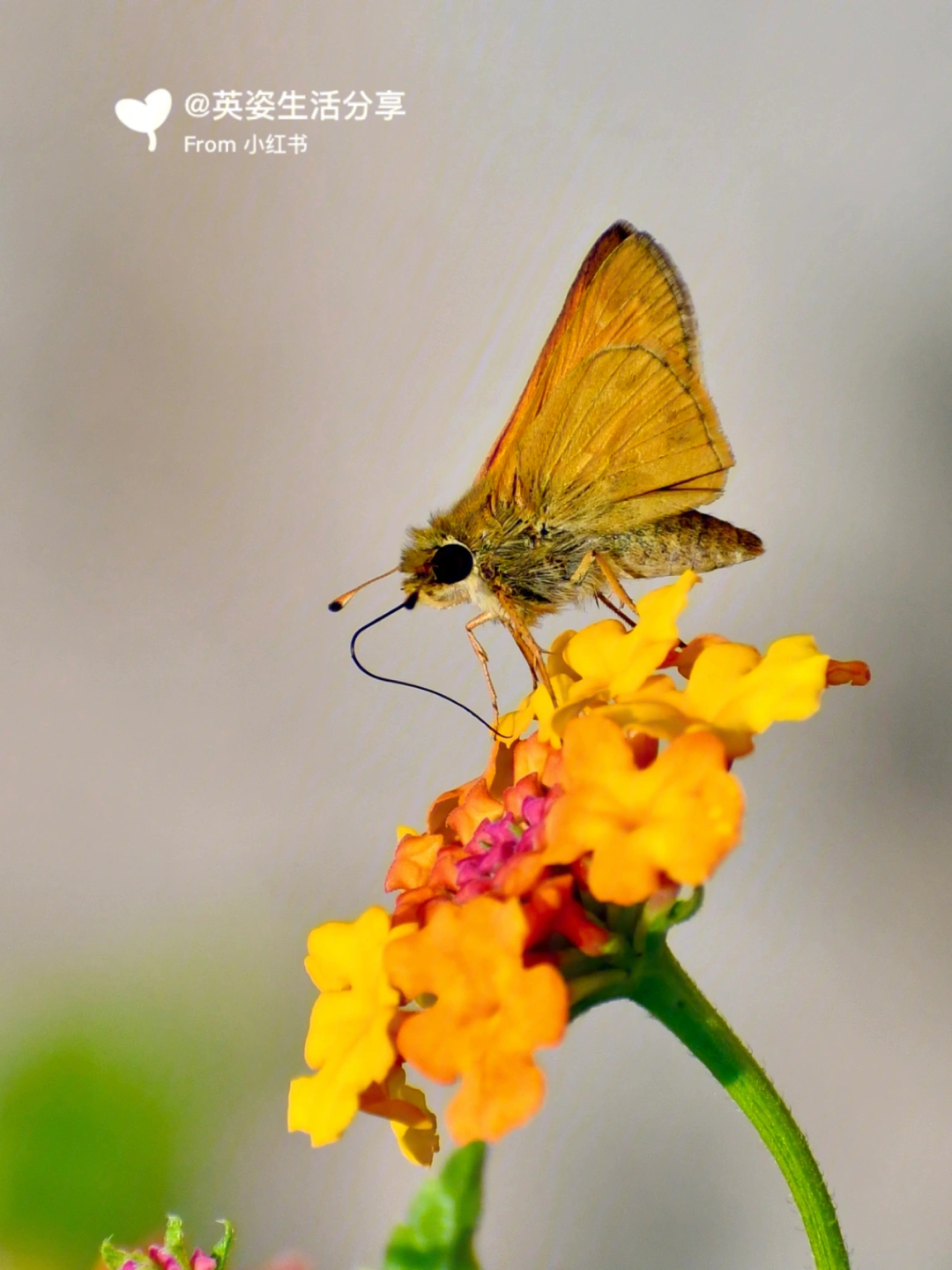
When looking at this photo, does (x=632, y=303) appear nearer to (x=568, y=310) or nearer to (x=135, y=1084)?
(x=568, y=310)

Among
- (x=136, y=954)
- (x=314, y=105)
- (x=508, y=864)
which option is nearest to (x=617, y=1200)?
(x=136, y=954)

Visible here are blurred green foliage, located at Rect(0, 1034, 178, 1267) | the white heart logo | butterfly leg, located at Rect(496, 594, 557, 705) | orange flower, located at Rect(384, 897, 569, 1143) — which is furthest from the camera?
the white heart logo

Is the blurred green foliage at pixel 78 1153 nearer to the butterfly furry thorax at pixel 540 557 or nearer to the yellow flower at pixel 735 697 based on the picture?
the butterfly furry thorax at pixel 540 557

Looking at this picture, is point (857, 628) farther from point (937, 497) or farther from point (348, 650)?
point (348, 650)

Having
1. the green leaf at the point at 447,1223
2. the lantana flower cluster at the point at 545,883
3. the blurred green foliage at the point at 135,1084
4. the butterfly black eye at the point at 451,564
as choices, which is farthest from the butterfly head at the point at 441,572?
the blurred green foliage at the point at 135,1084

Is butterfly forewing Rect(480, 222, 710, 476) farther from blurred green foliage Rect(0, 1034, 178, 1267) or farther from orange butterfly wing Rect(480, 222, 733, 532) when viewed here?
blurred green foliage Rect(0, 1034, 178, 1267)

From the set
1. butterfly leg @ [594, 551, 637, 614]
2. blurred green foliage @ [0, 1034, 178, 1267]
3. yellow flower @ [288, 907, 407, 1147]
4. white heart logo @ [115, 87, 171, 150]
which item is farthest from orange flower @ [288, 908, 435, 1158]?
white heart logo @ [115, 87, 171, 150]
